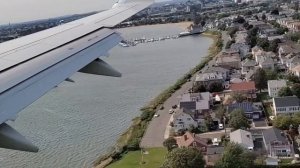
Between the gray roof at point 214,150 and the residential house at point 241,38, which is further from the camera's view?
the residential house at point 241,38

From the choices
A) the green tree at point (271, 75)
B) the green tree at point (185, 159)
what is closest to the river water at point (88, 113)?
the green tree at point (185, 159)

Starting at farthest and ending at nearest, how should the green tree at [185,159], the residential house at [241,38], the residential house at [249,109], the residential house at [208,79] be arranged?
the residential house at [241,38], the residential house at [208,79], the residential house at [249,109], the green tree at [185,159]

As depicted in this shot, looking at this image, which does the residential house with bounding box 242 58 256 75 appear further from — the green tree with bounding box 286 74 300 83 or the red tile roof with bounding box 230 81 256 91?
the red tile roof with bounding box 230 81 256 91

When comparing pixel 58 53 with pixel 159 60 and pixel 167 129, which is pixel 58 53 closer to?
pixel 167 129

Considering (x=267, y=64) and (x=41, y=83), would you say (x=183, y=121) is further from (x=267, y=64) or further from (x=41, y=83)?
(x=41, y=83)

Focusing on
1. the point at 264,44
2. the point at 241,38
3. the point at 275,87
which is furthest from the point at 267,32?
the point at 275,87

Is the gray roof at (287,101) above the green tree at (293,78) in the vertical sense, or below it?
above

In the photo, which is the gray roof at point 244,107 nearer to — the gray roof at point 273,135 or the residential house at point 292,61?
the gray roof at point 273,135

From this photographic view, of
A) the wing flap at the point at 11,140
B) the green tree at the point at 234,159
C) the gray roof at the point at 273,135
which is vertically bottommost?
the gray roof at the point at 273,135
